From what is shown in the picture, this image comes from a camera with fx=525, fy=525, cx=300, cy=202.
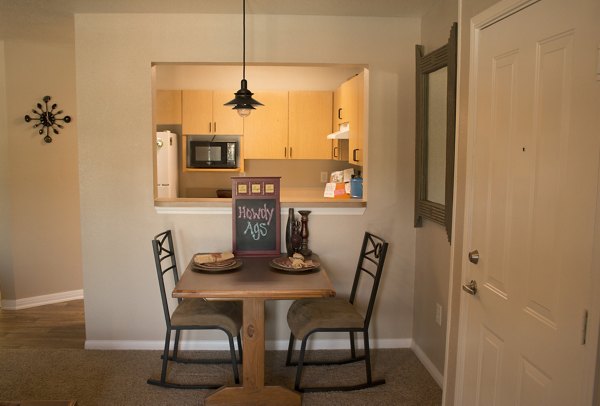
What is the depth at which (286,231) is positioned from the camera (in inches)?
140

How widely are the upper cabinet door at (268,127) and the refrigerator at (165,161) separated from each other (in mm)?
814

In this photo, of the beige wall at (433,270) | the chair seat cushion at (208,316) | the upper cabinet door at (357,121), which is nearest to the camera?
the chair seat cushion at (208,316)

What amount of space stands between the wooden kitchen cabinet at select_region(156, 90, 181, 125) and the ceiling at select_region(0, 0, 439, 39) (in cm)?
221

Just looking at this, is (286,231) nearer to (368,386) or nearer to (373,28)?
(368,386)

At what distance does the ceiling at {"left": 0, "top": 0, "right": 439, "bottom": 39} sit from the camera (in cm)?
326

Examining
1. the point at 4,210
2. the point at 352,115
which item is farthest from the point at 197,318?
the point at 4,210

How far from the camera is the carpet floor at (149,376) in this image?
120 inches

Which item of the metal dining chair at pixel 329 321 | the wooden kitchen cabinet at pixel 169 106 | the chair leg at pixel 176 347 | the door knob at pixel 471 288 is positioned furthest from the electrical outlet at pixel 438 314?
the wooden kitchen cabinet at pixel 169 106

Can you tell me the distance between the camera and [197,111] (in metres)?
5.89

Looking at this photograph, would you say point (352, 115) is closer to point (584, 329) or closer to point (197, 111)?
point (197, 111)

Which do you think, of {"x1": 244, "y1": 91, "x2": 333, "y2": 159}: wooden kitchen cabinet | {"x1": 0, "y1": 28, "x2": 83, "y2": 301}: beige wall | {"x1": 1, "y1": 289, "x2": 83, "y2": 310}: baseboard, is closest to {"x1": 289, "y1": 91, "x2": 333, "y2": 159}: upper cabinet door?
{"x1": 244, "y1": 91, "x2": 333, "y2": 159}: wooden kitchen cabinet

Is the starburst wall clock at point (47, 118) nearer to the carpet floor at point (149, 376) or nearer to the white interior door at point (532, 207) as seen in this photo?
the carpet floor at point (149, 376)

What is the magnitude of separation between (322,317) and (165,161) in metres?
3.24

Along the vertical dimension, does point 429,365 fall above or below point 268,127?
below
